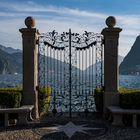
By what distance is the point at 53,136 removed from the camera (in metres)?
11.6

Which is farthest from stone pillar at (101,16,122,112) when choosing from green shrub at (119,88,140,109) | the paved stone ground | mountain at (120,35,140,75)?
mountain at (120,35,140,75)

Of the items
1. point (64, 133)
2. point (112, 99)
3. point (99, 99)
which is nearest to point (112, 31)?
point (112, 99)

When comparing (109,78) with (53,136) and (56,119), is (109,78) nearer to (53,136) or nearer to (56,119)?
(56,119)

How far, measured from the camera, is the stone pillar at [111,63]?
592 inches

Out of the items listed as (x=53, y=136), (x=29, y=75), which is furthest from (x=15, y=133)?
(x=29, y=75)

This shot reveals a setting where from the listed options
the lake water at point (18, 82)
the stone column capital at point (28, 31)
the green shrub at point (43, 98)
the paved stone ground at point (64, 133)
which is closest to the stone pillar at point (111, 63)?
the paved stone ground at point (64, 133)

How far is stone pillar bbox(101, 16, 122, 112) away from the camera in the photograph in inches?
592

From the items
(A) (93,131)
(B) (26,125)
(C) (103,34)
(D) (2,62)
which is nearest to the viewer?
(A) (93,131)

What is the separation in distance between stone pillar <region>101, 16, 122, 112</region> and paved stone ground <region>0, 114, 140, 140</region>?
63.0 inches

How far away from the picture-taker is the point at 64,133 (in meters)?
12.0

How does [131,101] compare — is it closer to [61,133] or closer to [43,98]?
[61,133]

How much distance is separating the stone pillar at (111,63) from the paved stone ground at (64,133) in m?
1.60

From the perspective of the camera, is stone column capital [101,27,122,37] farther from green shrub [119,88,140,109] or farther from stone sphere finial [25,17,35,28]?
stone sphere finial [25,17,35,28]

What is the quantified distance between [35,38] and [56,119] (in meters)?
3.10
